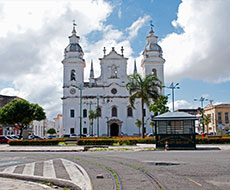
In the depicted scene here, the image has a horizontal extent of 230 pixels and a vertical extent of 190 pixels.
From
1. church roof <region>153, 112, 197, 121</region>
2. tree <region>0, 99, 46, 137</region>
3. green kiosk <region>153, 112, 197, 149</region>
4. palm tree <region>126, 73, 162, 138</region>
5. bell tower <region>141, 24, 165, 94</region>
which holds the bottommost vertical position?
green kiosk <region>153, 112, 197, 149</region>

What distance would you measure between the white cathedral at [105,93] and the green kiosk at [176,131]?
36.7 m

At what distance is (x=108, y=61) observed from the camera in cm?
6041

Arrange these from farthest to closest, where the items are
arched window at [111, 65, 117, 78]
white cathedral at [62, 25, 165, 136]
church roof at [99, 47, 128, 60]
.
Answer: arched window at [111, 65, 117, 78] < church roof at [99, 47, 128, 60] < white cathedral at [62, 25, 165, 136]

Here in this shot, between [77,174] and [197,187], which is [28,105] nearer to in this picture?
[77,174]

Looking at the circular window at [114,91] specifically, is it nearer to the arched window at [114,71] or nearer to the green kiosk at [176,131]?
the arched window at [114,71]

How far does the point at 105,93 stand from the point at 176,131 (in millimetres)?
39240

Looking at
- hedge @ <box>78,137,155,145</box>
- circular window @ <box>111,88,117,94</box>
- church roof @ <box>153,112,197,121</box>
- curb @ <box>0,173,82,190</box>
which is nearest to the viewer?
curb @ <box>0,173,82,190</box>

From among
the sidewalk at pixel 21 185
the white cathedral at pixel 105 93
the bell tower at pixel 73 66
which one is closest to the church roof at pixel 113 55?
the white cathedral at pixel 105 93

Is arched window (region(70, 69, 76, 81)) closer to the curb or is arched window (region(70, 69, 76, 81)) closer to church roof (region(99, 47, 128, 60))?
church roof (region(99, 47, 128, 60))

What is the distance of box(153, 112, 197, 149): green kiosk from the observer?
21.1 m

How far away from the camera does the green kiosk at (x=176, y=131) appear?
2114 cm

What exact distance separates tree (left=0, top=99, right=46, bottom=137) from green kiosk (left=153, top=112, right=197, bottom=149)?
3012 cm

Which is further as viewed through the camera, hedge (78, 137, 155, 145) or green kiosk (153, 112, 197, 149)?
hedge (78, 137, 155, 145)

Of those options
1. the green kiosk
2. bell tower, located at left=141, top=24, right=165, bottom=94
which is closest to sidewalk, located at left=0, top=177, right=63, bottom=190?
the green kiosk
